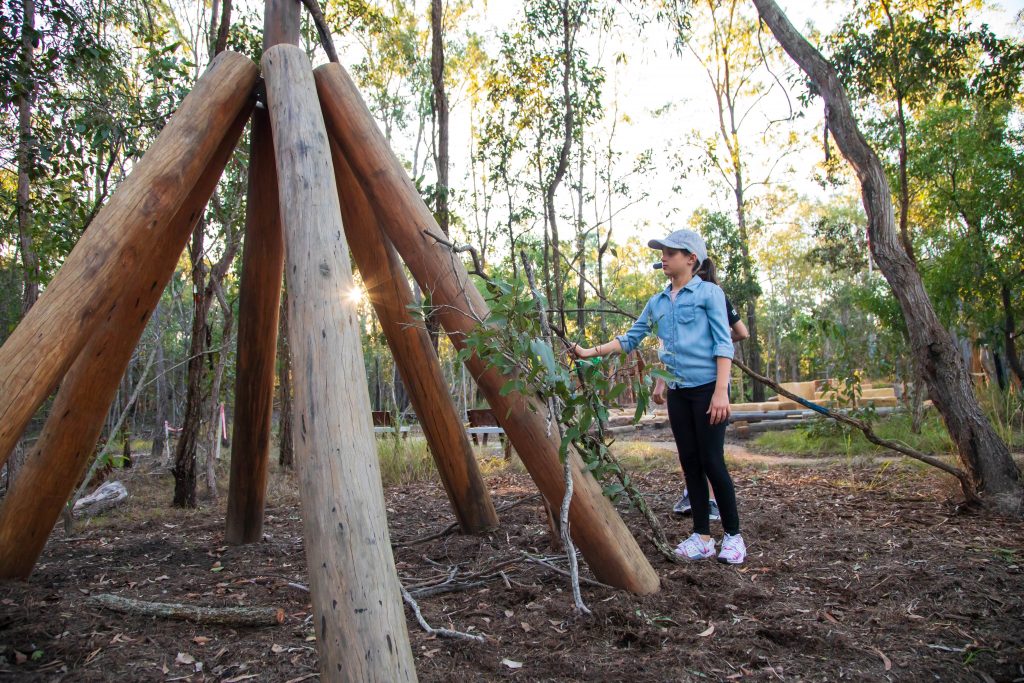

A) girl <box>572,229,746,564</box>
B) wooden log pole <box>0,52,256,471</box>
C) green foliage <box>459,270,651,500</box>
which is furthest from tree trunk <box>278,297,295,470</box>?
green foliage <box>459,270,651,500</box>

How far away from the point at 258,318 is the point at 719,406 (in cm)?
224

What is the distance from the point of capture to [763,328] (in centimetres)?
3756

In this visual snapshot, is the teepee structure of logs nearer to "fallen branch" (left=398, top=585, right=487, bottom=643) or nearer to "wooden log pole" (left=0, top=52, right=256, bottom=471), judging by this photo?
"wooden log pole" (left=0, top=52, right=256, bottom=471)

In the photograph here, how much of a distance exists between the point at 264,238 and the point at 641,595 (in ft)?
7.68

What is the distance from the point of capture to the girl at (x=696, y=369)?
2.90 m

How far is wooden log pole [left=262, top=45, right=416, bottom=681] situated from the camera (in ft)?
4.93

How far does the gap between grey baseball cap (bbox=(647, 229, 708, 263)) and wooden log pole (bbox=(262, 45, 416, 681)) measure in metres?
1.57

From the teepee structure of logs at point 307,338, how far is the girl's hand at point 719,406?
0.66 meters

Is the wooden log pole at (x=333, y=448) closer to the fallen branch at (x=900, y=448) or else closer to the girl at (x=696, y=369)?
the girl at (x=696, y=369)

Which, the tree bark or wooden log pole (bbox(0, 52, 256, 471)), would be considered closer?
wooden log pole (bbox(0, 52, 256, 471))

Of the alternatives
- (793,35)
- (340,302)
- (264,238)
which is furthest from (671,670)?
(793,35)

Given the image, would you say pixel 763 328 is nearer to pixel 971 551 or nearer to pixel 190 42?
pixel 190 42

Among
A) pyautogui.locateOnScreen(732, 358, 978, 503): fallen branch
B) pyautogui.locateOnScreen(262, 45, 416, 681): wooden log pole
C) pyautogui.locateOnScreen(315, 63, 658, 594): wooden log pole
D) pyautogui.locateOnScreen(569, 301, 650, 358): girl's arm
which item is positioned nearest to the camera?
pyautogui.locateOnScreen(262, 45, 416, 681): wooden log pole

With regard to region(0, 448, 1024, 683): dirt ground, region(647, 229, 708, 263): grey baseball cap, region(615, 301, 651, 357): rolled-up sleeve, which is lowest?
region(0, 448, 1024, 683): dirt ground
